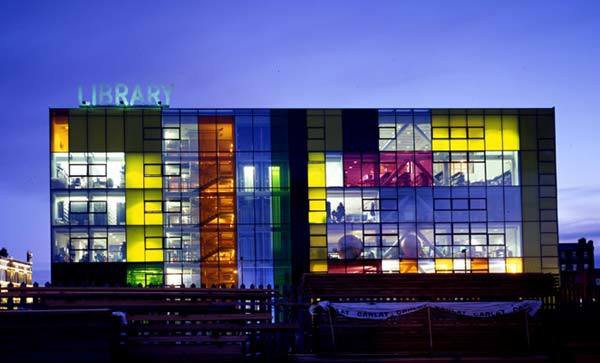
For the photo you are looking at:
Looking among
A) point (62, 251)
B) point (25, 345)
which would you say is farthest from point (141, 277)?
point (25, 345)

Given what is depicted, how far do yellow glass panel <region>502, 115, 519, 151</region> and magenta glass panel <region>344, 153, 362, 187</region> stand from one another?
363 inches

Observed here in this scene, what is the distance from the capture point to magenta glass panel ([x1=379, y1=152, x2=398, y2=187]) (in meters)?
59.6

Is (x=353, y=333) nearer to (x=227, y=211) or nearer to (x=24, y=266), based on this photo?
(x=227, y=211)

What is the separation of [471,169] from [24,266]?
103782 mm

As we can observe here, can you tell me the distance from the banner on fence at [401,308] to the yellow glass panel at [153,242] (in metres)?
36.6

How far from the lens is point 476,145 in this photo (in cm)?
6091

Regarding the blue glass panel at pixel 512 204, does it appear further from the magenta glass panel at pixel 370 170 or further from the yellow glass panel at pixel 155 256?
the yellow glass panel at pixel 155 256

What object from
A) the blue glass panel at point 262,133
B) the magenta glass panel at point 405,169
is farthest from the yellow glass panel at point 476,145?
the blue glass panel at point 262,133

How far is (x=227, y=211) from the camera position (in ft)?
192

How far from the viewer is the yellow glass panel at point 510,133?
61.2 metres

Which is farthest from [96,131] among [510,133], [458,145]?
[510,133]

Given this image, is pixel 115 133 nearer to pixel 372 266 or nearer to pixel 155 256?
pixel 155 256

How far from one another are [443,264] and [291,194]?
9.93 m

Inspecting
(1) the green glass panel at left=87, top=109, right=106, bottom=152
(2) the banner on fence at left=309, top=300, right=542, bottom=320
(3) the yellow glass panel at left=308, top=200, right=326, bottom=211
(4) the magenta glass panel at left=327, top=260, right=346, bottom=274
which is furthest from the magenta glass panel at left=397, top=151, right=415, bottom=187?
(2) the banner on fence at left=309, top=300, right=542, bottom=320
